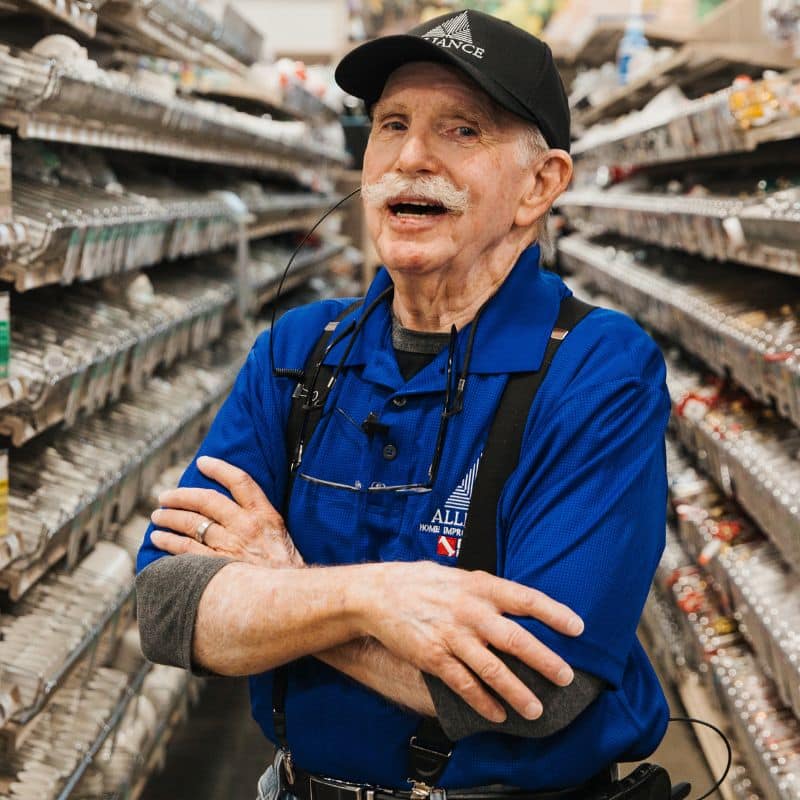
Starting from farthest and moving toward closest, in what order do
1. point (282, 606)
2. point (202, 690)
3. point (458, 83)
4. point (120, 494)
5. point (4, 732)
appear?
point (202, 690) < point (120, 494) < point (4, 732) < point (458, 83) < point (282, 606)

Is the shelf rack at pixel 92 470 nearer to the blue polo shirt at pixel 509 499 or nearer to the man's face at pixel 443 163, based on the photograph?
the blue polo shirt at pixel 509 499

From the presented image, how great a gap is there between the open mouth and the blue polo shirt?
5.7 inches

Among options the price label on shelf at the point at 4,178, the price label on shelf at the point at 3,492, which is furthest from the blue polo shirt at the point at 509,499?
the price label on shelf at the point at 4,178

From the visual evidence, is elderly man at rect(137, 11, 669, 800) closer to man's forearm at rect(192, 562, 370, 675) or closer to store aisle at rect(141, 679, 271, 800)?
man's forearm at rect(192, 562, 370, 675)

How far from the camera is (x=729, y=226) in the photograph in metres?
3.24

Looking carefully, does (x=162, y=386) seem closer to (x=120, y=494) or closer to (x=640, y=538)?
(x=120, y=494)

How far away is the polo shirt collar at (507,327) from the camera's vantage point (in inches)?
59.6

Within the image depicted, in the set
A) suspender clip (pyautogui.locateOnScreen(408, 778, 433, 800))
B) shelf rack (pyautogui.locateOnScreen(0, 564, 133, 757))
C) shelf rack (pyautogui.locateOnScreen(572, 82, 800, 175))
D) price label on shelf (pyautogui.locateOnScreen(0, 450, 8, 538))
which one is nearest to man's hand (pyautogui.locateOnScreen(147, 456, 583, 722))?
suspender clip (pyautogui.locateOnScreen(408, 778, 433, 800))

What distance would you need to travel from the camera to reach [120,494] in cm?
328

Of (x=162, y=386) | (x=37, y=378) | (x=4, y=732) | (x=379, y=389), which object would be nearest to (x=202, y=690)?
(x=162, y=386)

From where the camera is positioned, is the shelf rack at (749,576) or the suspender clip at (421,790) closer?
the suspender clip at (421,790)

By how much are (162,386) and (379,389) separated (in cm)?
281

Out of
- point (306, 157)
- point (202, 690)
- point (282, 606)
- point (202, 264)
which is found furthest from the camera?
point (306, 157)

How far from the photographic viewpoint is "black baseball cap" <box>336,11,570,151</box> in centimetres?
149
